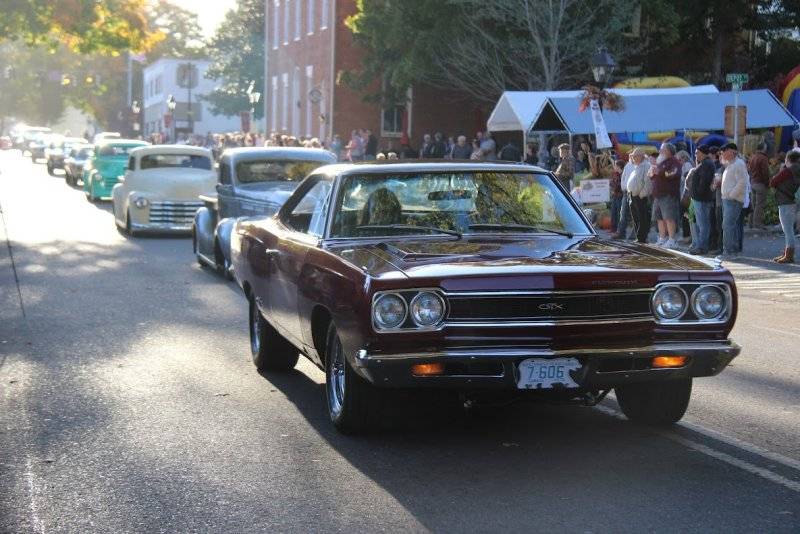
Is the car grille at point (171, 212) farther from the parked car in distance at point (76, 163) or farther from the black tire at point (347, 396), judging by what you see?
the parked car in distance at point (76, 163)

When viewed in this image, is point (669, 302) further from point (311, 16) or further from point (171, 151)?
point (311, 16)

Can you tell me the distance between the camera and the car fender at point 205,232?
57.0ft

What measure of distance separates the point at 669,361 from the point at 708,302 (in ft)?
1.30

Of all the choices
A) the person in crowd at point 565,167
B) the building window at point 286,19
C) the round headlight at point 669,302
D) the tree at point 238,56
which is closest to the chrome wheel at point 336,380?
the round headlight at point 669,302

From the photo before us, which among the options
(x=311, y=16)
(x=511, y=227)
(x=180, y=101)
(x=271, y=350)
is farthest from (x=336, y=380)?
(x=180, y=101)

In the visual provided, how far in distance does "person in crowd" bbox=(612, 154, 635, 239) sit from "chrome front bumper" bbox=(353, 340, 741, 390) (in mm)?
16685

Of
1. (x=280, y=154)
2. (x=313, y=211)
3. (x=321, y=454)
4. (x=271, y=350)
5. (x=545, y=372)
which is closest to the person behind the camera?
(x=545, y=372)

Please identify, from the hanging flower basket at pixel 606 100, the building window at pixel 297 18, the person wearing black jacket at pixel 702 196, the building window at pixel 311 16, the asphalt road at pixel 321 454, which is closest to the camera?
the asphalt road at pixel 321 454

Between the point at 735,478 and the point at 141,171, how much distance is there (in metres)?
18.5

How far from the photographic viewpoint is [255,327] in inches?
388

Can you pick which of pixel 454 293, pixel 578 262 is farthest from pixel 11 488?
pixel 578 262

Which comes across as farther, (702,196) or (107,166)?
(107,166)

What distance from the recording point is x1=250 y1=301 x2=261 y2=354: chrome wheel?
9.73m

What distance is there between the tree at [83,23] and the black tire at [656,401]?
140ft
